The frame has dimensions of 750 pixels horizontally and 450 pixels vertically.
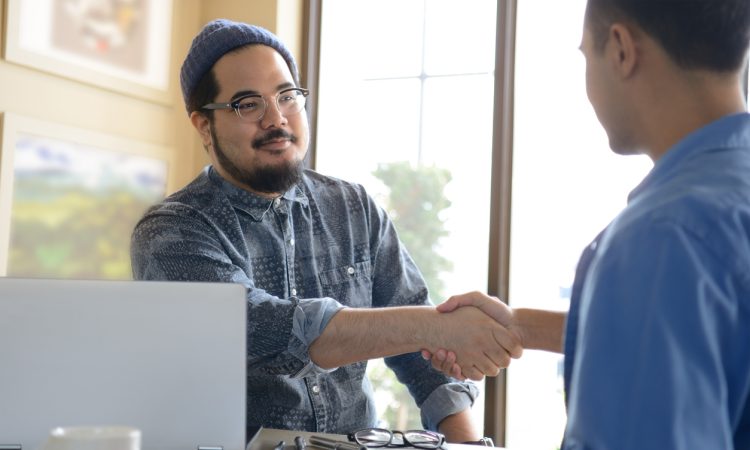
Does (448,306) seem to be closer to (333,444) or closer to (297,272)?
(297,272)

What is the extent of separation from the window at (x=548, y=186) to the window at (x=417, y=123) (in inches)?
5.5

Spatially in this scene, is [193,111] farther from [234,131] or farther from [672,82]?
[672,82]

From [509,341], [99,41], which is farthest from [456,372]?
[99,41]

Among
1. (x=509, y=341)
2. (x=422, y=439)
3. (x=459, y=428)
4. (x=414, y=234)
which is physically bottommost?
(x=459, y=428)

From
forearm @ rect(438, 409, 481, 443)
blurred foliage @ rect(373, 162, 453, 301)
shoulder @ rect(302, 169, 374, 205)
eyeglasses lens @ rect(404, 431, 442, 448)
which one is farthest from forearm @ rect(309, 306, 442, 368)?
blurred foliage @ rect(373, 162, 453, 301)

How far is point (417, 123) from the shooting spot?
140 inches

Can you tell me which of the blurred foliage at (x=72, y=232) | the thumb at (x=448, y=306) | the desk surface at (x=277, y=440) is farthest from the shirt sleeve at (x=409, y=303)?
the blurred foliage at (x=72, y=232)

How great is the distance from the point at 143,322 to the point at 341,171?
2510mm

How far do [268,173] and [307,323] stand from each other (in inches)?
19.3

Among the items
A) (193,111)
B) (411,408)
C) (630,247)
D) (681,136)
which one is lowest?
(411,408)

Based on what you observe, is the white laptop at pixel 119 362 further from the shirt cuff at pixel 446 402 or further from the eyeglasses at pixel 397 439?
the shirt cuff at pixel 446 402

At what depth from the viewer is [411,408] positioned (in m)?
3.52

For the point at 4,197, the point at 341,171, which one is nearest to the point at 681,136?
the point at 4,197

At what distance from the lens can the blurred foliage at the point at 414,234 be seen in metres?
3.49
